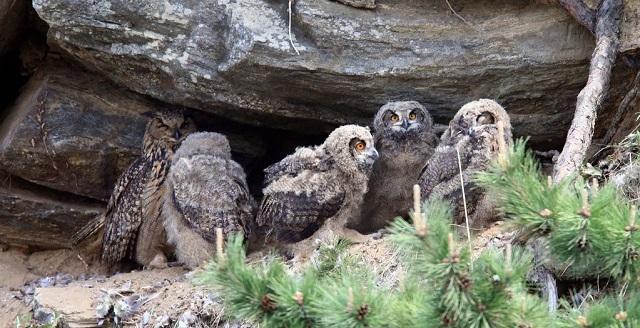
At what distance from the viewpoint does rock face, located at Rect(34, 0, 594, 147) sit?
7051 mm

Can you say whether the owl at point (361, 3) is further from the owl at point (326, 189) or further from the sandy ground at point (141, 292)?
the sandy ground at point (141, 292)

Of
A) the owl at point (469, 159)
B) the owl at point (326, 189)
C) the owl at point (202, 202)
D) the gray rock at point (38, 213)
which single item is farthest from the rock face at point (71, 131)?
the owl at point (469, 159)

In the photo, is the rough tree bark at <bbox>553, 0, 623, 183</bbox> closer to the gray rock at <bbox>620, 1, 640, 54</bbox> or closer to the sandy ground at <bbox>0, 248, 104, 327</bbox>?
the gray rock at <bbox>620, 1, 640, 54</bbox>

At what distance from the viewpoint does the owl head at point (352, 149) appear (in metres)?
6.83

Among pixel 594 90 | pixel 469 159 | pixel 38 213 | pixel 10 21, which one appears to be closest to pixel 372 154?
pixel 469 159

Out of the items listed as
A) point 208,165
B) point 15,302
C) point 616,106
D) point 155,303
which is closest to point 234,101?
point 208,165

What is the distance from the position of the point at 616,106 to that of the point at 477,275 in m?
3.98

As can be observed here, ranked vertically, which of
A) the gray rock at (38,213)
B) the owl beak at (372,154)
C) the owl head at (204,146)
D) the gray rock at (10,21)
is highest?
the gray rock at (10,21)

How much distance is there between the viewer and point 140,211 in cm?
763

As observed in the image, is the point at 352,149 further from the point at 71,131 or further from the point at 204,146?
the point at 71,131

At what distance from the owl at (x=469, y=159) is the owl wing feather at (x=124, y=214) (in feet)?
6.88

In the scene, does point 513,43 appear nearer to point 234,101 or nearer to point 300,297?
point 234,101

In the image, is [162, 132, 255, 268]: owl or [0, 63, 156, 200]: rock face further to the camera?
[0, 63, 156, 200]: rock face

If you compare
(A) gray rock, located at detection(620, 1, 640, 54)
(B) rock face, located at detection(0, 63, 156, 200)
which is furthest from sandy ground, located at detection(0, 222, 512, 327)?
(A) gray rock, located at detection(620, 1, 640, 54)
